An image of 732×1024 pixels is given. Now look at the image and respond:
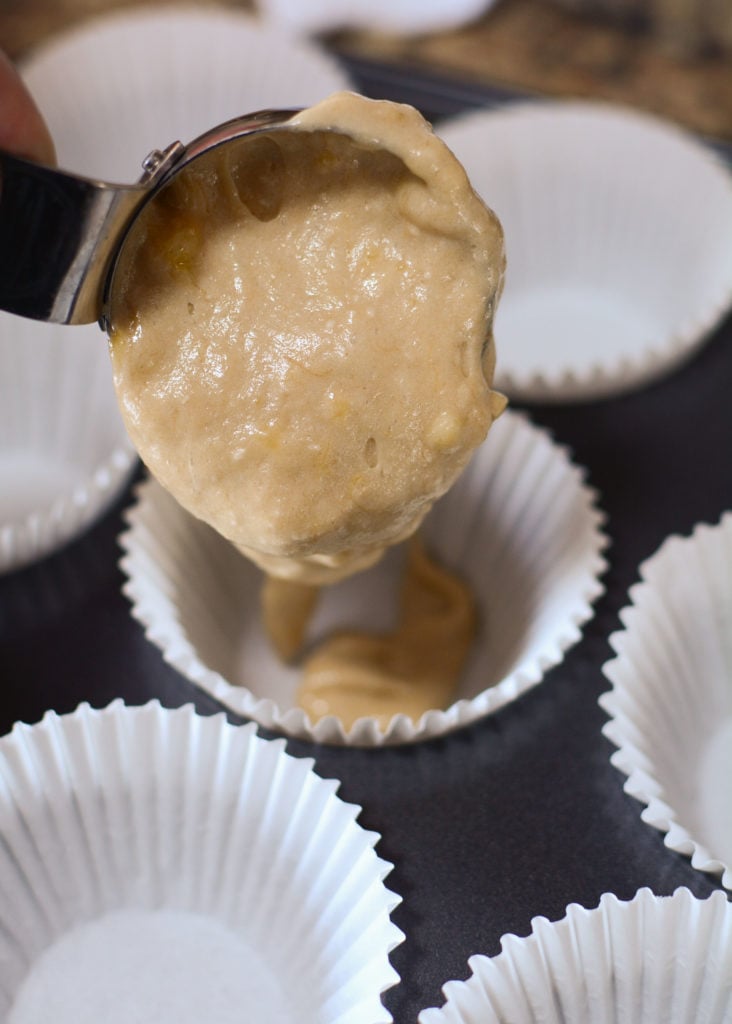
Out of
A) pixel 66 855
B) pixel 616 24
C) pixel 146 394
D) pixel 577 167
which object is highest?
pixel 616 24

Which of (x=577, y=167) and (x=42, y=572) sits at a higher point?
(x=577, y=167)

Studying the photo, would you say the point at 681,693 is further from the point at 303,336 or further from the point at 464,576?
the point at 303,336

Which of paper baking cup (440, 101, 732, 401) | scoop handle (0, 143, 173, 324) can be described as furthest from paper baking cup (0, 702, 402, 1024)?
paper baking cup (440, 101, 732, 401)

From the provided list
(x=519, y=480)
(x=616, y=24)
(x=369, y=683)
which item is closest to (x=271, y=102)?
(x=616, y=24)

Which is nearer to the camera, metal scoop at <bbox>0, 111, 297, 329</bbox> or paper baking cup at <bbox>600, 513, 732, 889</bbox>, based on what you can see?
metal scoop at <bbox>0, 111, 297, 329</bbox>

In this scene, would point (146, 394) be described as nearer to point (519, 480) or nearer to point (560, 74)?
point (519, 480)

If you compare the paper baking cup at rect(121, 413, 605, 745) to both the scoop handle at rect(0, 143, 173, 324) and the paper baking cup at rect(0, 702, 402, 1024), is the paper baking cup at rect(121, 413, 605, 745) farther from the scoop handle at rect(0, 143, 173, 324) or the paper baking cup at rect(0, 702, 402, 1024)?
the scoop handle at rect(0, 143, 173, 324)

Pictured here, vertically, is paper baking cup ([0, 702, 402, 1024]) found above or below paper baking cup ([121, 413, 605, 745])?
below
